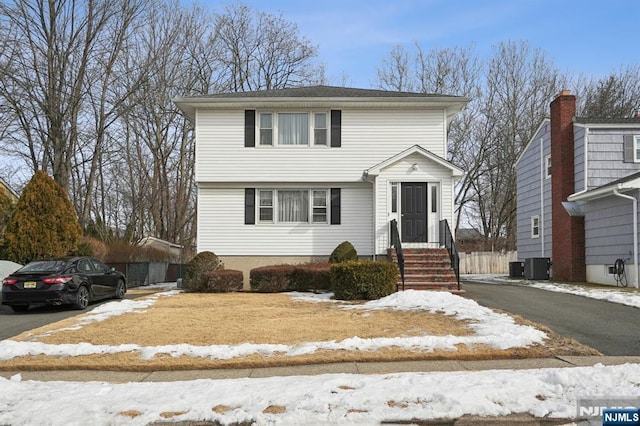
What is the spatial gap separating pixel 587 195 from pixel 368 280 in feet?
31.0

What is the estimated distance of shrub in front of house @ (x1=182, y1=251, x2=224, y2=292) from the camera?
1784 cm

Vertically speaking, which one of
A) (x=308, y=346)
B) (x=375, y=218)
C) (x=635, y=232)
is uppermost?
(x=375, y=218)

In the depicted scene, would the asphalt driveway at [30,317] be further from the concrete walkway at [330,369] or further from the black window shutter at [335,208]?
the black window shutter at [335,208]

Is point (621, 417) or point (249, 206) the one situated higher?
point (249, 206)

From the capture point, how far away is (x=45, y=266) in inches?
565

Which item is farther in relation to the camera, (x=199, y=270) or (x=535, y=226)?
(x=535, y=226)

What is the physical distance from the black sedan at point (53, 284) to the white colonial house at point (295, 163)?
5.46m

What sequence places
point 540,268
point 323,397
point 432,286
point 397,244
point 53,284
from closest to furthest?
point 323,397
point 53,284
point 432,286
point 397,244
point 540,268

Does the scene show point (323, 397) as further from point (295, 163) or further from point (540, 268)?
point (540, 268)

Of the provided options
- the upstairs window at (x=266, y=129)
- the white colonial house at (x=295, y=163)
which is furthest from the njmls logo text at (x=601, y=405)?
the upstairs window at (x=266, y=129)

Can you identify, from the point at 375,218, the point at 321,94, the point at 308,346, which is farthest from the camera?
the point at 321,94

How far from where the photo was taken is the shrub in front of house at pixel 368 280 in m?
14.7

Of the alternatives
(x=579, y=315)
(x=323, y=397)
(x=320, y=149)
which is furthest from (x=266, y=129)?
(x=323, y=397)

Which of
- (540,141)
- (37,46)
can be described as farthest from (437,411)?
(37,46)
